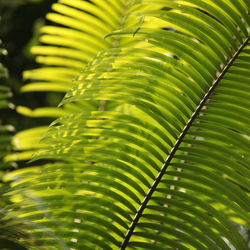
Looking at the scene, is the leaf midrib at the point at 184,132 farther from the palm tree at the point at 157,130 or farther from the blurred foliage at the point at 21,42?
the blurred foliage at the point at 21,42

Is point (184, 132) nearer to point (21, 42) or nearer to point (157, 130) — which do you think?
point (157, 130)

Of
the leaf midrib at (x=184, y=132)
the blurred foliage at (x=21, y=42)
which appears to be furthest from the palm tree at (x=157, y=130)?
the blurred foliage at (x=21, y=42)

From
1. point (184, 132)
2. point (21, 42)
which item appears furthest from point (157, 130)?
point (21, 42)

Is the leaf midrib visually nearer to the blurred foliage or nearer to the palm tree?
the palm tree

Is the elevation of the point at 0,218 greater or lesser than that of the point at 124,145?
lesser

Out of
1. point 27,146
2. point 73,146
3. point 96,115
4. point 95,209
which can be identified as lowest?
point 95,209

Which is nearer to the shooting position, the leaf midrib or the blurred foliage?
the leaf midrib

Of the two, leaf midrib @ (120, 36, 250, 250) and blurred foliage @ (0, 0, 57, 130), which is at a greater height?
blurred foliage @ (0, 0, 57, 130)

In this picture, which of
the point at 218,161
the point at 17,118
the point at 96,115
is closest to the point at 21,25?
the point at 17,118

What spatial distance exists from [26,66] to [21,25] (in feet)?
1.64

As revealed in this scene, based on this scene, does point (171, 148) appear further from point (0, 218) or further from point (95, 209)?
point (0, 218)

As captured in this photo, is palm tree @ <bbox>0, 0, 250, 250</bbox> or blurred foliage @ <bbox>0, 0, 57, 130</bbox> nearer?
palm tree @ <bbox>0, 0, 250, 250</bbox>

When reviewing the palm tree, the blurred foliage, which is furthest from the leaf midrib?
the blurred foliage

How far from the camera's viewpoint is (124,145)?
938mm
